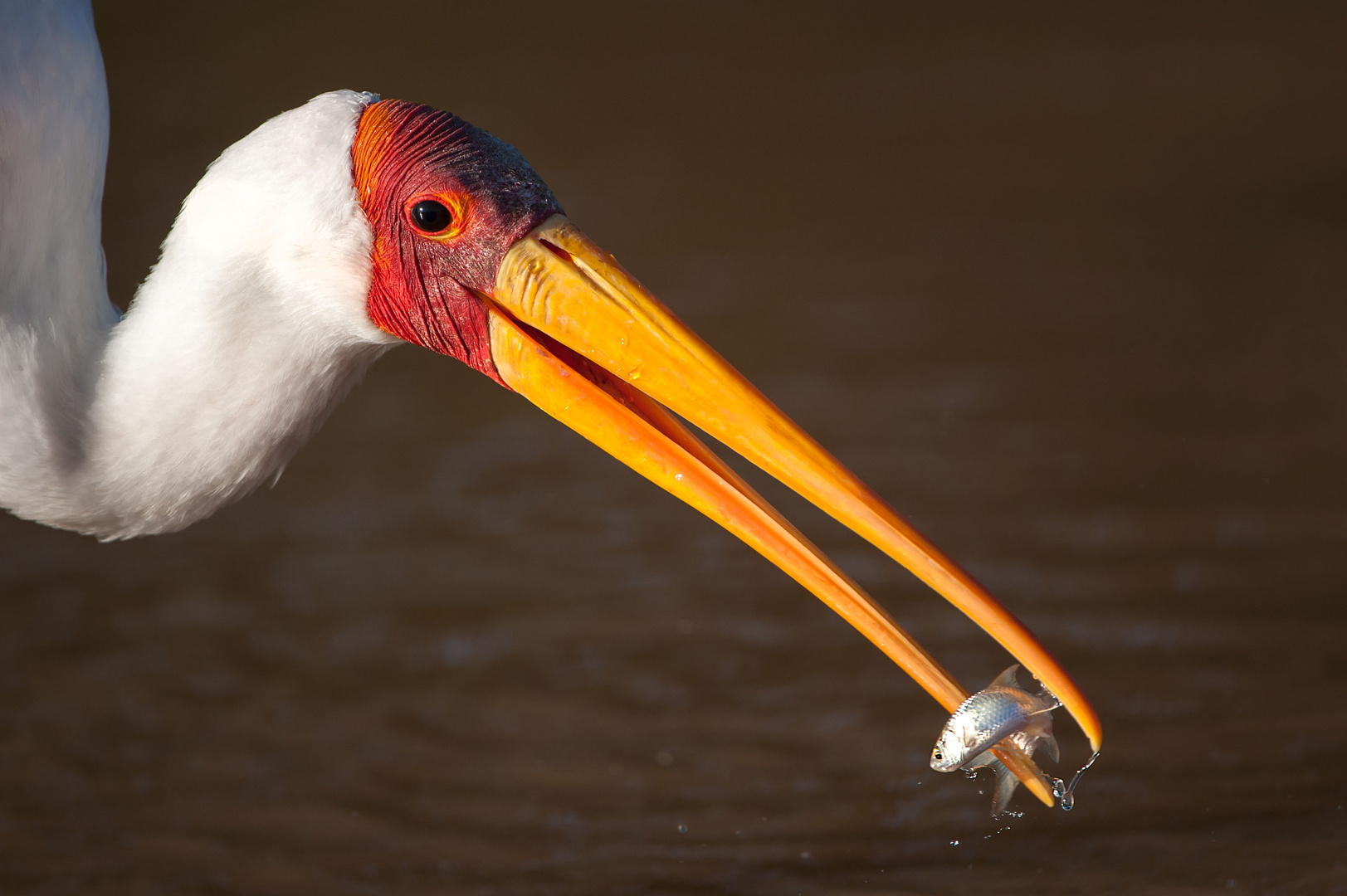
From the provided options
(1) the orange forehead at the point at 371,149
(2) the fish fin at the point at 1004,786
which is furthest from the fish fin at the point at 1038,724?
(1) the orange forehead at the point at 371,149

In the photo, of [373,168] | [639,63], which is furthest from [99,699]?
[639,63]

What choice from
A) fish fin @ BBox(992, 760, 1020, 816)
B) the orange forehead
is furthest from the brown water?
the orange forehead

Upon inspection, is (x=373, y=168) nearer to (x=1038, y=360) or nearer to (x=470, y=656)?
(x=470, y=656)

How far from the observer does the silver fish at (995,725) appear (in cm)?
228

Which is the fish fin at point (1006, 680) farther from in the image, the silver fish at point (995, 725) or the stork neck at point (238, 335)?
the stork neck at point (238, 335)

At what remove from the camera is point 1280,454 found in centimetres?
536

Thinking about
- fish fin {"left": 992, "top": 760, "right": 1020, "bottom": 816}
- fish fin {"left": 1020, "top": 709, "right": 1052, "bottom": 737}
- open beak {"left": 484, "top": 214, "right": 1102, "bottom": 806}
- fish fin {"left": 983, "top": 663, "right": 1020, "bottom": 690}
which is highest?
open beak {"left": 484, "top": 214, "right": 1102, "bottom": 806}

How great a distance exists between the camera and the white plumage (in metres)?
2.27

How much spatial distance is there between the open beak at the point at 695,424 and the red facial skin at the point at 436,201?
0.15 ft

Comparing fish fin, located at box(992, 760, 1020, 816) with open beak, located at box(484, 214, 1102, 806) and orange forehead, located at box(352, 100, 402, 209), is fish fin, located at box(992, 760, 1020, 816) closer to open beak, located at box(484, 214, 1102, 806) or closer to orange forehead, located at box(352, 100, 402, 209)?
open beak, located at box(484, 214, 1102, 806)

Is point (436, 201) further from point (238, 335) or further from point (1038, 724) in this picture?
point (1038, 724)

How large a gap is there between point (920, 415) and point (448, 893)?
290cm

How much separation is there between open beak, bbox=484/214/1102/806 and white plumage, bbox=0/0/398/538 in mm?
Answer: 272

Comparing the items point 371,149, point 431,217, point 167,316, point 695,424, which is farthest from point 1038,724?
point 167,316
